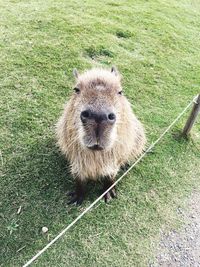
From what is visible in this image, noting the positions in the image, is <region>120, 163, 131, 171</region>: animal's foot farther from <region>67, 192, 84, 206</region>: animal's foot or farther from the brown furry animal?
<region>67, 192, 84, 206</region>: animal's foot

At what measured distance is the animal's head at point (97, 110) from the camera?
221 centimetres

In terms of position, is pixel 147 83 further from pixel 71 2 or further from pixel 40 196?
pixel 71 2

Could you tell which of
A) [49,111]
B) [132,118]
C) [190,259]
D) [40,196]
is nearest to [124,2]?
[49,111]

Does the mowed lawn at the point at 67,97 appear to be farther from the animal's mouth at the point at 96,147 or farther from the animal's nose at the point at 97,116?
the animal's nose at the point at 97,116

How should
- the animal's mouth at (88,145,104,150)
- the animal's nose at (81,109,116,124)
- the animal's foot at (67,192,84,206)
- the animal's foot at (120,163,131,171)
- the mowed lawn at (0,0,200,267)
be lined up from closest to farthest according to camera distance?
the animal's nose at (81,109,116,124)
the animal's mouth at (88,145,104,150)
the mowed lawn at (0,0,200,267)
the animal's foot at (67,192,84,206)
the animal's foot at (120,163,131,171)

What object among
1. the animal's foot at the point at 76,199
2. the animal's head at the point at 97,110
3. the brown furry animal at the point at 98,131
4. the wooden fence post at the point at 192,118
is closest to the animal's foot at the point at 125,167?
the brown furry animal at the point at 98,131

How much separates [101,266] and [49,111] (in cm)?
182

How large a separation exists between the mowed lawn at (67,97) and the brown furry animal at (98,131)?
264 millimetres

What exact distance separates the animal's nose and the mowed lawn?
1101 mm

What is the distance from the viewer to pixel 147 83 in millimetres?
4523

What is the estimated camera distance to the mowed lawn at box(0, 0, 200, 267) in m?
2.85

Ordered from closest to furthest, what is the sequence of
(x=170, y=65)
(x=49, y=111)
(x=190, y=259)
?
(x=190, y=259) < (x=49, y=111) < (x=170, y=65)

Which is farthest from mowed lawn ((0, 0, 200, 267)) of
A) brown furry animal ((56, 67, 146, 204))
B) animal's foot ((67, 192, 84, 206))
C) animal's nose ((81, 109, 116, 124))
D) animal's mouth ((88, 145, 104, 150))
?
animal's nose ((81, 109, 116, 124))

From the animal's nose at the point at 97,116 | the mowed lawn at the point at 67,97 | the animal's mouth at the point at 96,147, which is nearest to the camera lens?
the animal's nose at the point at 97,116
